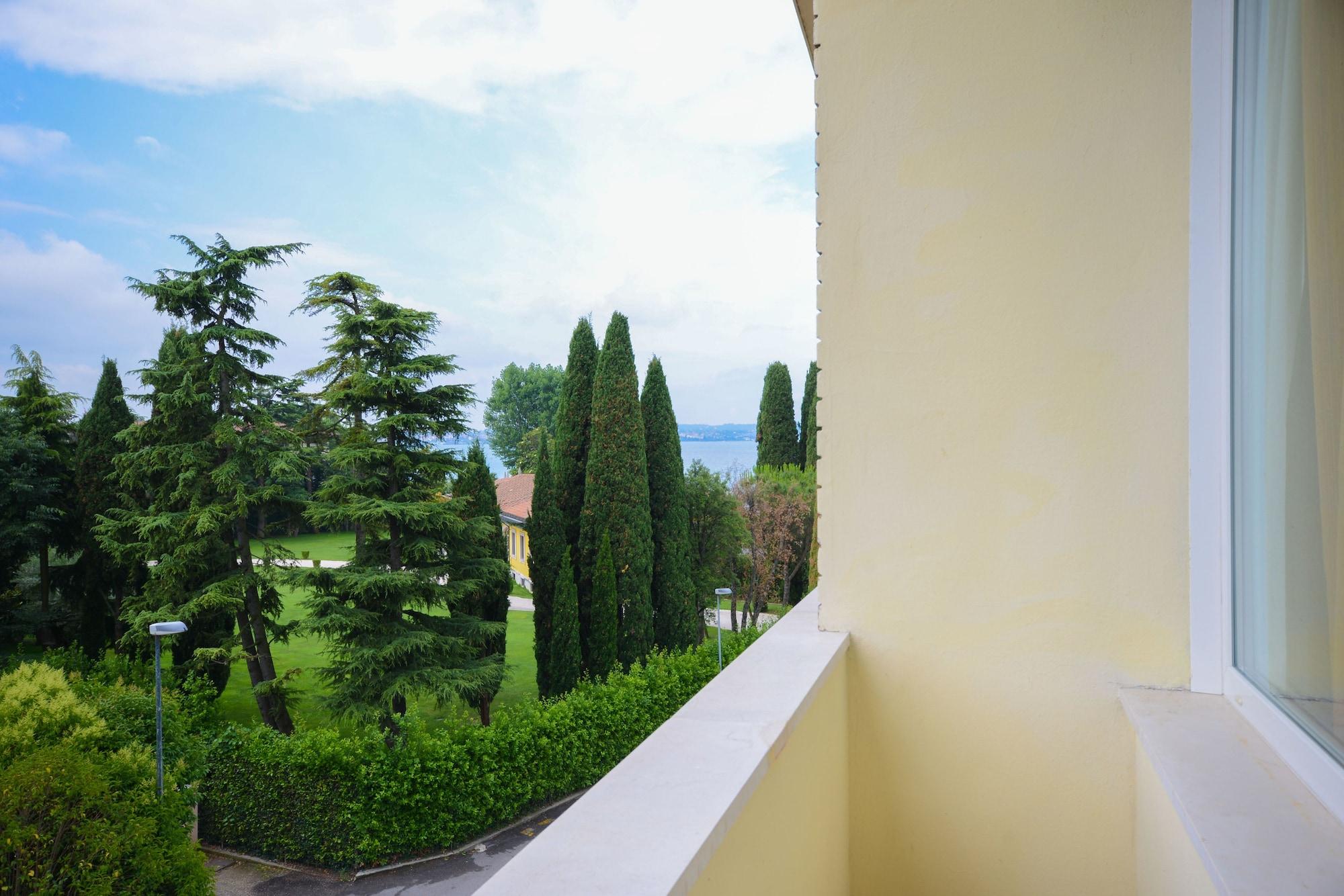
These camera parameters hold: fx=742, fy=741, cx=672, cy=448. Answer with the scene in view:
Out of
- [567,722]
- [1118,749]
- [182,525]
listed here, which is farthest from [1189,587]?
[182,525]

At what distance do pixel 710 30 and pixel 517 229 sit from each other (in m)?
26.0

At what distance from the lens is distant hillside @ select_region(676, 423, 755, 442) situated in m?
16.4

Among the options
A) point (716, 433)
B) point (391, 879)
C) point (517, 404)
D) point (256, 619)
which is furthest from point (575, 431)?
point (517, 404)

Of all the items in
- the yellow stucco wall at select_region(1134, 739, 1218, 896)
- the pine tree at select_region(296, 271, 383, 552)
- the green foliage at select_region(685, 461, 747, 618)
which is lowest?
the green foliage at select_region(685, 461, 747, 618)

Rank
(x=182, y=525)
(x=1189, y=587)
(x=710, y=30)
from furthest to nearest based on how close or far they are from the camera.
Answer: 1. (x=710, y=30)
2. (x=182, y=525)
3. (x=1189, y=587)

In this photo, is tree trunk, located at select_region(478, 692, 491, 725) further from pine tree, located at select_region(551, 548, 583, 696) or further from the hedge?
the hedge

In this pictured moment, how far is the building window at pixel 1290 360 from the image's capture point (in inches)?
29.9

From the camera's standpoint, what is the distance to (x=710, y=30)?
24844 millimetres

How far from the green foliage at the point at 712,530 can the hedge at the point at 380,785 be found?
597 centimetres

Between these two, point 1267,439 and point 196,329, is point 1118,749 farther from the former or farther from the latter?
point 196,329

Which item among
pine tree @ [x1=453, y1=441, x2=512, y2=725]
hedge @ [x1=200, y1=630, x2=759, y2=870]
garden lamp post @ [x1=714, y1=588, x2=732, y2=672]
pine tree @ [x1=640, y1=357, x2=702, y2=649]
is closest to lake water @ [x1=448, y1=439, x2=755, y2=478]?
pine tree @ [x1=453, y1=441, x2=512, y2=725]

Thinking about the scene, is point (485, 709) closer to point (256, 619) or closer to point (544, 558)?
point (544, 558)

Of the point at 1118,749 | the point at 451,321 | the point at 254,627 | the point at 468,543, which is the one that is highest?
the point at 451,321

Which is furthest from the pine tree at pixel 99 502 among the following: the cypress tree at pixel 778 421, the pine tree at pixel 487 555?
the cypress tree at pixel 778 421
